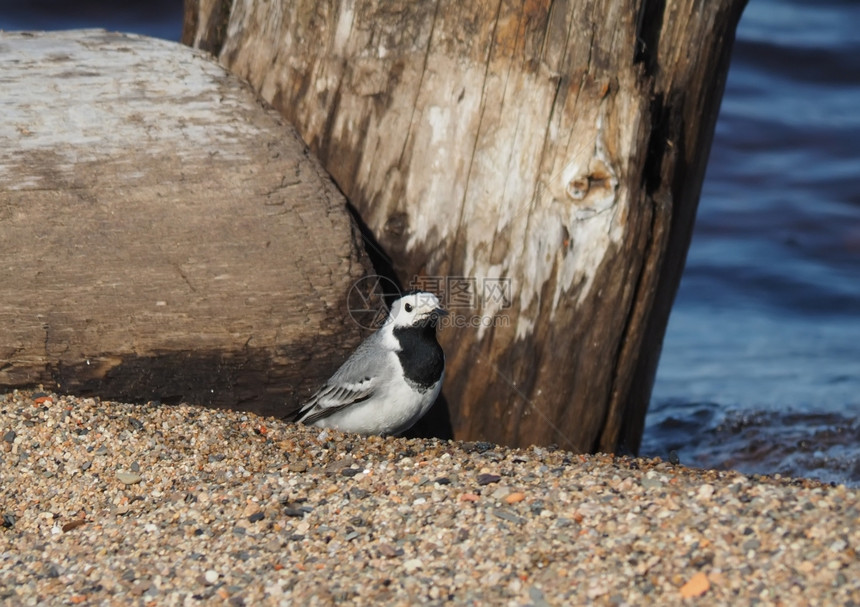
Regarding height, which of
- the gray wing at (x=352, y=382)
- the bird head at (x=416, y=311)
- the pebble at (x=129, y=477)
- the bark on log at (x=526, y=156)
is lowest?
the pebble at (x=129, y=477)

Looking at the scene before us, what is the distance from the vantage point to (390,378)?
501cm

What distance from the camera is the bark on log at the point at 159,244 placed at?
4422 millimetres

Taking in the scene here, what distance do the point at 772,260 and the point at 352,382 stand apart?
6706 mm

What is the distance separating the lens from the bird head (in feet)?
15.9

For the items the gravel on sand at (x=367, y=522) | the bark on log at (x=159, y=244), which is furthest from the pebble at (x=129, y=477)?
the bark on log at (x=159, y=244)

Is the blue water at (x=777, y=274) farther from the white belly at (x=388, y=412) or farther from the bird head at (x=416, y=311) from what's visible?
the bird head at (x=416, y=311)

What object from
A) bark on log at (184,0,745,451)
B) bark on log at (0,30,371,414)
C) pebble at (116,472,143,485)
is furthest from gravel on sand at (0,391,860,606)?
bark on log at (184,0,745,451)

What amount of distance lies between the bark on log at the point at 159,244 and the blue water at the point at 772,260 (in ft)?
10.8

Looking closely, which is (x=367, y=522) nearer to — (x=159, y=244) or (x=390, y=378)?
(x=390, y=378)

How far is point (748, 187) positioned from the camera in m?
11.9

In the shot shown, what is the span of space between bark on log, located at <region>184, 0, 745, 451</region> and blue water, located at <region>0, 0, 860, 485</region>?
7.06 feet

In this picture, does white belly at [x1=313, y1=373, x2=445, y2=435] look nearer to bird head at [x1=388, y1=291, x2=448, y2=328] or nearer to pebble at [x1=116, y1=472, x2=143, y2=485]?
bird head at [x1=388, y1=291, x2=448, y2=328]

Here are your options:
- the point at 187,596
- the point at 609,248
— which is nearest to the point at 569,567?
the point at 187,596

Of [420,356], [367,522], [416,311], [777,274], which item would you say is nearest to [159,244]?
[416,311]
